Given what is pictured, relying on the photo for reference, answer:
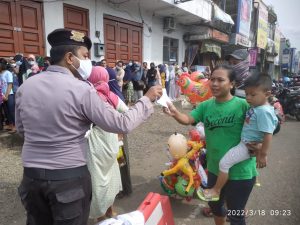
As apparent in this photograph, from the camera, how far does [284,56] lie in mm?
43750

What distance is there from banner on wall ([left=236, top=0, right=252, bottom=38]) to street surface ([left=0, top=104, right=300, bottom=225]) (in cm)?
1463

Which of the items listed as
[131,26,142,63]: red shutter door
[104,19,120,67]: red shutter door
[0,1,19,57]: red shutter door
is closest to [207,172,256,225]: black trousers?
[0,1,19,57]: red shutter door

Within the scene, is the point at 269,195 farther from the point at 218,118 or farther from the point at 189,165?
the point at 218,118

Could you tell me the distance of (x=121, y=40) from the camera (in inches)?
443

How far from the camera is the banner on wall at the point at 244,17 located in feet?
62.9

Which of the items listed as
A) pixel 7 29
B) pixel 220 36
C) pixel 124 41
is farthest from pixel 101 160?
pixel 220 36

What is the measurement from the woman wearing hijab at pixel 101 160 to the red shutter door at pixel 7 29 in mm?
5831

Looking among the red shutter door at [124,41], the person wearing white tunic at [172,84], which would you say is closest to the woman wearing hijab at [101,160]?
the red shutter door at [124,41]

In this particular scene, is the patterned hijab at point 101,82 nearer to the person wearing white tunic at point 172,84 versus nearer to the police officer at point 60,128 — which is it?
the police officer at point 60,128

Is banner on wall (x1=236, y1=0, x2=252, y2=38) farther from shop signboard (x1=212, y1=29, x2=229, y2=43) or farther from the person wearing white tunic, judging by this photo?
A: the person wearing white tunic

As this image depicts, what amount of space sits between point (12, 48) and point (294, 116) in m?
10.3

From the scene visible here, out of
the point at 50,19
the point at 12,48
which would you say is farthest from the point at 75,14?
the point at 12,48

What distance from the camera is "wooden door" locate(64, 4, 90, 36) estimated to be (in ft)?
28.9

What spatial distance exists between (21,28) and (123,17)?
14.9 feet
